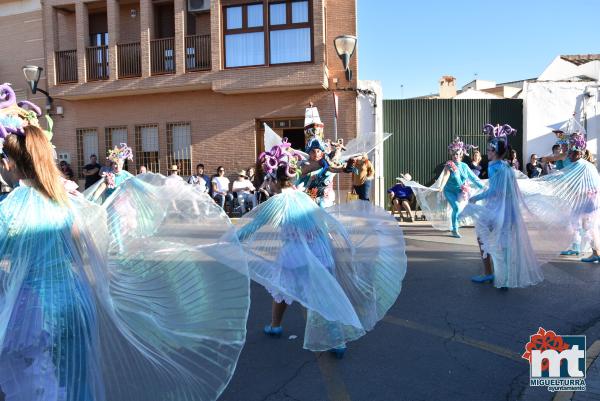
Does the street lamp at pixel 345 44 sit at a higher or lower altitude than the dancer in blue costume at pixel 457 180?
higher

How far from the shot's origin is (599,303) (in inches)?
217

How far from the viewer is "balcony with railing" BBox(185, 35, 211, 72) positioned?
16.6 meters

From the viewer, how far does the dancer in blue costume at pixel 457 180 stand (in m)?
9.38

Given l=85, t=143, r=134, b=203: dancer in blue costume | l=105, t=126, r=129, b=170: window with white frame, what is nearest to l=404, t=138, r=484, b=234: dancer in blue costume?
l=85, t=143, r=134, b=203: dancer in blue costume

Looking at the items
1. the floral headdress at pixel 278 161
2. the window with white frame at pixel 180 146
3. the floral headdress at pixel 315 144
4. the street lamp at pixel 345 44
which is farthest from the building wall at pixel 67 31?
the floral headdress at pixel 278 161

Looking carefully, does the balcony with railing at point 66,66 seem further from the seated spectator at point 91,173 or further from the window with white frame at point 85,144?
the seated spectator at point 91,173

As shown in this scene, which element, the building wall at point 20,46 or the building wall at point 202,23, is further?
the building wall at point 20,46

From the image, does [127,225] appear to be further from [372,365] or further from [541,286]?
[541,286]

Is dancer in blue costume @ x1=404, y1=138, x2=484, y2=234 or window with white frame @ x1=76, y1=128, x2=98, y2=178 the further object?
window with white frame @ x1=76, y1=128, x2=98, y2=178

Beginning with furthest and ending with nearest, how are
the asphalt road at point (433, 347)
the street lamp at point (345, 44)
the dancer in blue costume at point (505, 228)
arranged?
the street lamp at point (345, 44)
the dancer in blue costume at point (505, 228)
the asphalt road at point (433, 347)

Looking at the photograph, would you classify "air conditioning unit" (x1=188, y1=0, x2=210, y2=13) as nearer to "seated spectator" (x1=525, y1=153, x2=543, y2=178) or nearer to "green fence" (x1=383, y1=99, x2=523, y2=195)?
"green fence" (x1=383, y1=99, x2=523, y2=195)

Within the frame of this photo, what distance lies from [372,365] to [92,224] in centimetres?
243

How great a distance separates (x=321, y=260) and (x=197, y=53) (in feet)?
46.7

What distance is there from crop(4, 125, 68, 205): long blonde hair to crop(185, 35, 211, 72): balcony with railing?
575 inches
